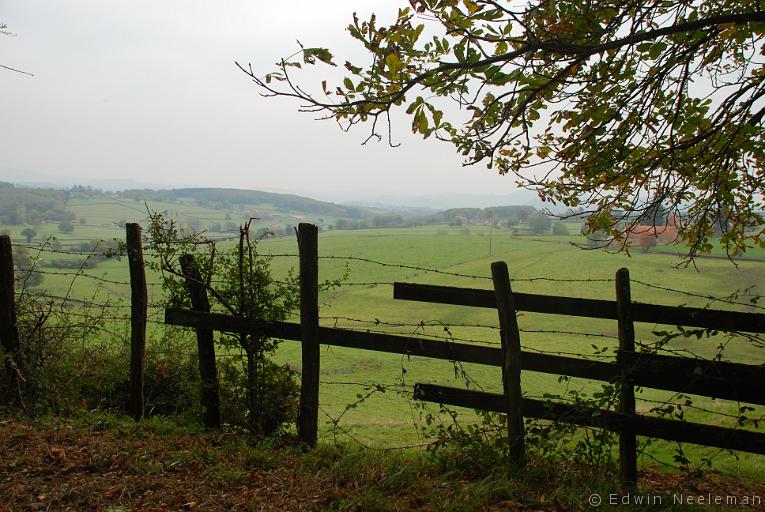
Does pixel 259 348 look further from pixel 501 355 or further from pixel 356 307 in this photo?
pixel 356 307

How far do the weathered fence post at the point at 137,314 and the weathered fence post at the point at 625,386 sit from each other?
525 cm

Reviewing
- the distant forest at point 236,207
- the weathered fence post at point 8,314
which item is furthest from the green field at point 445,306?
the distant forest at point 236,207

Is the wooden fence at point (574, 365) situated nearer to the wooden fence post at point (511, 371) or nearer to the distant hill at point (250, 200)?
the wooden fence post at point (511, 371)

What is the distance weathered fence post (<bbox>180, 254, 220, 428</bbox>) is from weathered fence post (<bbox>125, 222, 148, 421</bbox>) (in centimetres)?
61

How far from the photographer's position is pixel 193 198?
4636 inches

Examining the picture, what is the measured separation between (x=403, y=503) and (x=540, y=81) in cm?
387

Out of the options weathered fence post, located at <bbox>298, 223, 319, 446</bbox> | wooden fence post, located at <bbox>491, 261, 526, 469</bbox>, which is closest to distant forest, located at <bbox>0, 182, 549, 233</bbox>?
weathered fence post, located at <bbox>298, 223, 319, 446</bbox>

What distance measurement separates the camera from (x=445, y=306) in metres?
52.7

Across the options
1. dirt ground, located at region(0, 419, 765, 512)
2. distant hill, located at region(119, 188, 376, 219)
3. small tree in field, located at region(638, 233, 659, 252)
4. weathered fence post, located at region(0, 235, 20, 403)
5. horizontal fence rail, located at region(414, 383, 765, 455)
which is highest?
distant hill, located at region(119, 188, 376, 219)

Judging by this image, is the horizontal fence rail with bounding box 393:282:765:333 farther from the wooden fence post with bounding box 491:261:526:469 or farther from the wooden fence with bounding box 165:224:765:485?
the wooden fence post with bounding box 491:261:526:469

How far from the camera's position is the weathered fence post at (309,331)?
5355 mm

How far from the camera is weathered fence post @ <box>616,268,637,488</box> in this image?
15.1ft

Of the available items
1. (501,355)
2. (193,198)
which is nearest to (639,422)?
Result: (501,355)

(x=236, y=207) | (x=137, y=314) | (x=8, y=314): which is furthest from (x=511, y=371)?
(x=236, y=207)
